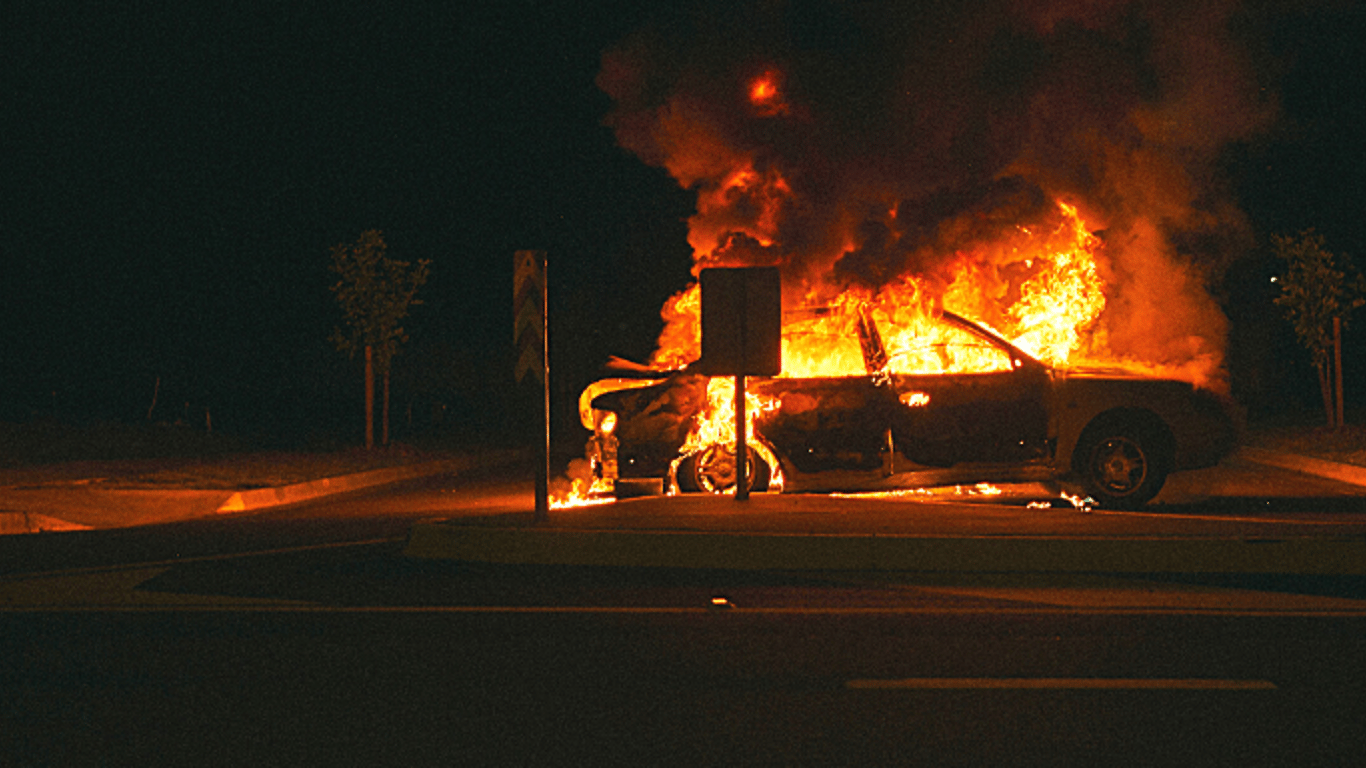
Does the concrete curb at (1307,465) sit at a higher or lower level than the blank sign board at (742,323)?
lower

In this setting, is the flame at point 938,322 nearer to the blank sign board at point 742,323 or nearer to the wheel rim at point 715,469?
the wheel rim at point 715,469

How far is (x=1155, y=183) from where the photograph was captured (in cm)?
1389

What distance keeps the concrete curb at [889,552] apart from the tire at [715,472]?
2.39 m

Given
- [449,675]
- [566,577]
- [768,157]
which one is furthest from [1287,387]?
[449,675]

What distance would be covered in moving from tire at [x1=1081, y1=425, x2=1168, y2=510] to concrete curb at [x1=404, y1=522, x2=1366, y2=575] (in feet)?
8.93

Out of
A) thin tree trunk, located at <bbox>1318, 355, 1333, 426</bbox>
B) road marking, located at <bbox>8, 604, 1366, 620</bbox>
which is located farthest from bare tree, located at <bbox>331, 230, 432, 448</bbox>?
thin tree trunk, located at <bbox>1318, 355, 1333, 426</bbox>

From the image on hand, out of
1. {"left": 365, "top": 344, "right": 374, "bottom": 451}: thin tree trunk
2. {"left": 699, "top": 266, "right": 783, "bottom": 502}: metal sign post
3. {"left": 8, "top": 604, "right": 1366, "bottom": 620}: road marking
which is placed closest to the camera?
{"left": 8, "top": 604, "right": 1366, "bottom": 620}: road marking

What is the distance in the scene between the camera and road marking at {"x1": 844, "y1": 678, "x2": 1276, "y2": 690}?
19.0 feet

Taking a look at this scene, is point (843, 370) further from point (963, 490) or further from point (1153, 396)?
point (1153, 396)

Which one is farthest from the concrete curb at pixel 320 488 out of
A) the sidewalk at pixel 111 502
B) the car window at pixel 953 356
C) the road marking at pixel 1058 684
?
the road marking at pixel 1058 684

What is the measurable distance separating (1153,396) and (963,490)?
1.93 m

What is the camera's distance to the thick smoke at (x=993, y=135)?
13508mm

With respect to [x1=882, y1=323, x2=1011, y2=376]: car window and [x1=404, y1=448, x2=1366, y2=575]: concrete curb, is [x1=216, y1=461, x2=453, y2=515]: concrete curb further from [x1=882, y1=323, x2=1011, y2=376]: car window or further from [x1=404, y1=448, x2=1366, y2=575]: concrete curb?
[x1=882, y1=323, x2=1011, y2=376]: car window

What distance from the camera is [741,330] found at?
11.1 m
